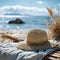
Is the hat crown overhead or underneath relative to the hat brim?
overhead

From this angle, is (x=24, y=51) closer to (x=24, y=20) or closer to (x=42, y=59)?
(x=42, y=59)

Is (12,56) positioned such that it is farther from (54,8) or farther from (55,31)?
(54,8)

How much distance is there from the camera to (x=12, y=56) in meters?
1.24

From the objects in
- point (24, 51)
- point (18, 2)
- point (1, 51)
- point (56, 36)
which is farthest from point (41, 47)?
point (18, 2)

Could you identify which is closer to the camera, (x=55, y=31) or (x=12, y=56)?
(x=12, y=56)

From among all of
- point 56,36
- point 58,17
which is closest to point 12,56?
point 56,36

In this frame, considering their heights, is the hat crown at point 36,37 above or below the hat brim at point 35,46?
above

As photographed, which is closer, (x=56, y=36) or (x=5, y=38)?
(x=56, y=36)

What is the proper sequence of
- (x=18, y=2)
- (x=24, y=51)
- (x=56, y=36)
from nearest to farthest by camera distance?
(x=24, y=51), (x=56, y=36), (x=18, y=2)

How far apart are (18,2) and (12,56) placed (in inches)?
284

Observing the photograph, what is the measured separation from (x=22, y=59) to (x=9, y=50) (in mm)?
158

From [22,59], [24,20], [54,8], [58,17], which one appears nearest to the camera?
[22,59]

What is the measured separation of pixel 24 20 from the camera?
725 centimetres

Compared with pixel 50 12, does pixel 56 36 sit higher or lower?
lower
